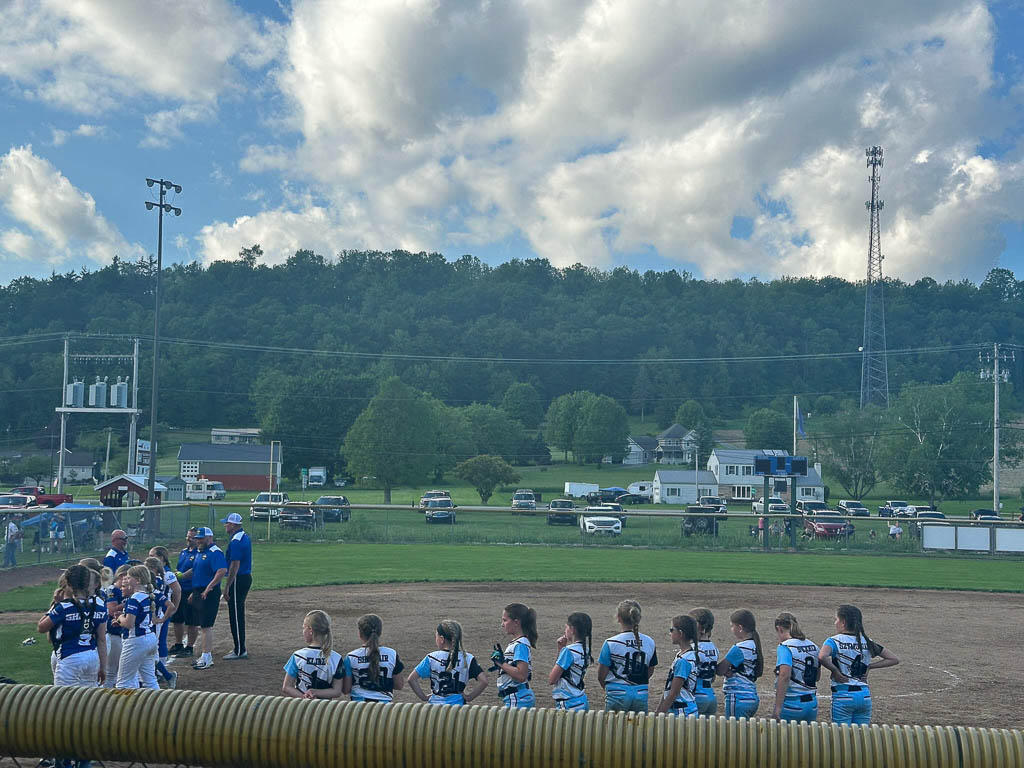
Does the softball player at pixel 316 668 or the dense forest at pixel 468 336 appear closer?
the softball player at pixel 316 668

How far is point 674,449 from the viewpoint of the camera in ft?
395

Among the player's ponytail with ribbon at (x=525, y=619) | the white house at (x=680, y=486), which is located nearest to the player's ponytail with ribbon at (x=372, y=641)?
the player's ponytail with ribbon at (x=525, y=619)

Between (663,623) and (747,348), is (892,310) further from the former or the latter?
(663,623)

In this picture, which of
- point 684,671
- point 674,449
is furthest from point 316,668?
point 674,449

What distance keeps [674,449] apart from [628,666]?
11427cm

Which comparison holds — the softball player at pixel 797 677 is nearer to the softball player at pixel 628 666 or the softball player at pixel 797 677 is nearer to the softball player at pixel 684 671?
the softball player at pixel 684 671

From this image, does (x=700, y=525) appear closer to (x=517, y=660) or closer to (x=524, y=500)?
(x=524, y=500)

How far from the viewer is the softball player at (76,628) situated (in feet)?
28.3

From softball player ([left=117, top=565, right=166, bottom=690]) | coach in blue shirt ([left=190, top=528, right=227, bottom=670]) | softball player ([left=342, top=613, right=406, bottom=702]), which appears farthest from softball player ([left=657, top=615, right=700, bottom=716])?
coach in blue shirt ([left=190, top=528, right=227, bottom=670])

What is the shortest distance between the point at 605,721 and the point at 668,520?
4213cm


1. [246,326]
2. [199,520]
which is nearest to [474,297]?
[246,326]

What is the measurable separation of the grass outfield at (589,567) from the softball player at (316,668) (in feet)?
50.1

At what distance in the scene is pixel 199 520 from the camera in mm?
35188

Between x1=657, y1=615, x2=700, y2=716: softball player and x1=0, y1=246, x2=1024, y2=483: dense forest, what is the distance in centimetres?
10215
